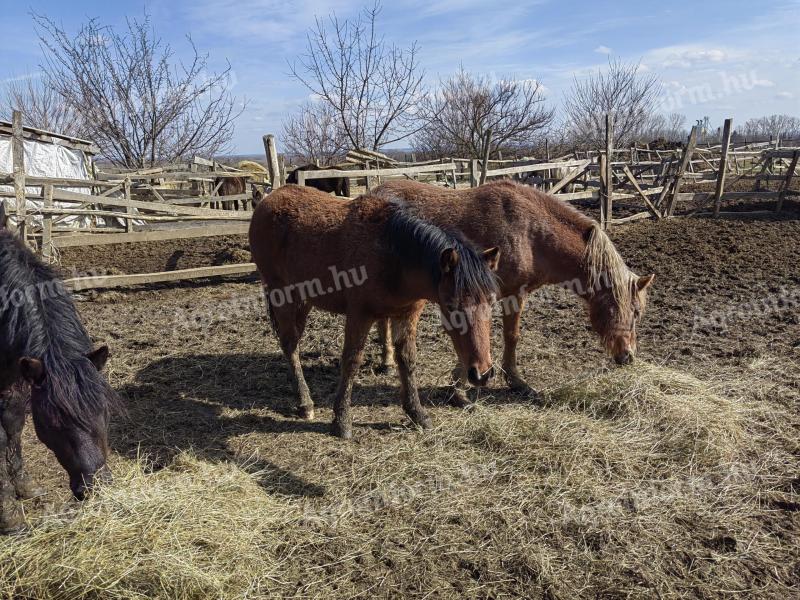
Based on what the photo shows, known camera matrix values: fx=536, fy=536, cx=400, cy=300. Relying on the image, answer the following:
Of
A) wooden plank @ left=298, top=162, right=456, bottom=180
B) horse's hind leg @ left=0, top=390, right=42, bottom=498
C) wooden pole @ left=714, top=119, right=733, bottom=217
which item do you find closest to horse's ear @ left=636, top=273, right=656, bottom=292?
horse's hind leg @ left=0, top=390, right=42, bottom=498

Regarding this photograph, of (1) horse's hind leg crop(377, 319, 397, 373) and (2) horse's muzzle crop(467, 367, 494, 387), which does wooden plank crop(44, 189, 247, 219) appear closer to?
(1) horse's hind leg crop(377, 319, 397, 373)

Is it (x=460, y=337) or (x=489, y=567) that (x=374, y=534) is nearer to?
(x=489, y=567)

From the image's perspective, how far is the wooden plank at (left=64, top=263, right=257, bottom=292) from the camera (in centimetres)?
809

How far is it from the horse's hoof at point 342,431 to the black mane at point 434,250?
55.3 inches

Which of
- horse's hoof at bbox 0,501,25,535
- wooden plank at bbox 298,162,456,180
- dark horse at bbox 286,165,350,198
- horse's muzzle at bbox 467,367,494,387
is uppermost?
wooden plank at bbox 298,162,456,180

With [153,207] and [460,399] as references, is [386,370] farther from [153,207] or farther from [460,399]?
[153,207]

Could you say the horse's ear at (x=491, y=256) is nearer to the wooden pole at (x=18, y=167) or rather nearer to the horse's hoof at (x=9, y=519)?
the horse's hoof at (x=9, y=519)

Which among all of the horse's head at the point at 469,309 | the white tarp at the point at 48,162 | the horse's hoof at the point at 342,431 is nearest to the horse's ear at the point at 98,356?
the horse's hoof at the point at 342,431

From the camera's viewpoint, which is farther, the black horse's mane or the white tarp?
the white tarp

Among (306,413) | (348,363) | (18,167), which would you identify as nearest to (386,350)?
(306,413)

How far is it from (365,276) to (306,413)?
4.55 feet

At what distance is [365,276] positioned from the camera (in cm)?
399

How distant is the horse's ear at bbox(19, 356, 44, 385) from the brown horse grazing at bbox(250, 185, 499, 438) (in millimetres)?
2040

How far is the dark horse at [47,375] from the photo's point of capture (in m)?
2.67
